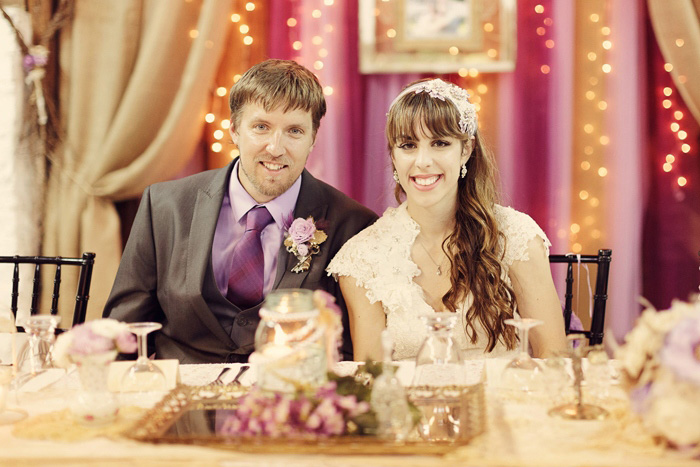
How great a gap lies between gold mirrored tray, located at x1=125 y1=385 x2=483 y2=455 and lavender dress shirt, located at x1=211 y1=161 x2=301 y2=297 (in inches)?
37.6

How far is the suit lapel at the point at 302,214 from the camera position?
243 cm

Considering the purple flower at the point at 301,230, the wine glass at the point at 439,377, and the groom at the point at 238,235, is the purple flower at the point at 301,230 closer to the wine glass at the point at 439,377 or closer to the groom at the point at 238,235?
the groom at the point at 238,235

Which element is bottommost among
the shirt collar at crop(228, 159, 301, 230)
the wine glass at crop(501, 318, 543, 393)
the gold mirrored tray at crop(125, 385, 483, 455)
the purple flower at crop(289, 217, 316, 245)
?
the gold mirrored tray at crop(125, 385, 483, 455)

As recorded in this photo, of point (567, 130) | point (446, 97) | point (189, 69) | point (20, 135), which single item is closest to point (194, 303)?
point (446, 97)

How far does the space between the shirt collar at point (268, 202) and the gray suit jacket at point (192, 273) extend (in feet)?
0.13

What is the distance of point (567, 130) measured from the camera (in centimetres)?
333

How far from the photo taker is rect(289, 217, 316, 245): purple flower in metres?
2.46

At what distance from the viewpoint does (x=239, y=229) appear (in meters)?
2.58

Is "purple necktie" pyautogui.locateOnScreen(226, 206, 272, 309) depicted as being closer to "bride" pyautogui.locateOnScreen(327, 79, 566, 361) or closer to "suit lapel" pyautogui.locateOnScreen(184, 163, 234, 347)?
"suit lapel" pyautogui.locateOnScreen(184, 163, 234, 347)

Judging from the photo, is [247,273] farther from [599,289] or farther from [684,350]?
[684,350]

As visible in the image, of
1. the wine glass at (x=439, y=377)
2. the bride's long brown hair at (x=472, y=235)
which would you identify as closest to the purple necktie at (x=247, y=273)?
the bride's long brown hair at (x=472, y=235)

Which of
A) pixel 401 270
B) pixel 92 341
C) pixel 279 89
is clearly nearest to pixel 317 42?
pixel 279 89

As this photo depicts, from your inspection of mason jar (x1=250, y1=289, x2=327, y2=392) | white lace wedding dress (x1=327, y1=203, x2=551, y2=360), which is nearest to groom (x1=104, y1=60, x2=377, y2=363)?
white lace wedding dress (x1=327, y1=203, x2=551, y2=360)

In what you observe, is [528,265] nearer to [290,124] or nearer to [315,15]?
[290,124]
